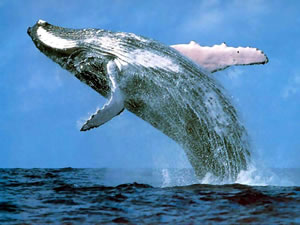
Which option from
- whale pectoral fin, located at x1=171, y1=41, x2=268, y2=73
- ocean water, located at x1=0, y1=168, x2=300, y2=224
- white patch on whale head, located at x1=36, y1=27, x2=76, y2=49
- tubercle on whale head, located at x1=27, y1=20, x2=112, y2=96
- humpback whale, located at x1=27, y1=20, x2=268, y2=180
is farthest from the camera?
whale pectoral fin, located at x1=171, y1=41, x2=268, y2=73

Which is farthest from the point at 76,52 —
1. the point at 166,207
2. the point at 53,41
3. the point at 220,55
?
the point at 166,207

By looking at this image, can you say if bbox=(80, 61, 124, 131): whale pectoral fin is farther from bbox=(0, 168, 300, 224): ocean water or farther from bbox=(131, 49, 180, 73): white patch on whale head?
bbox=(0, 168, 300, 224): ocean water

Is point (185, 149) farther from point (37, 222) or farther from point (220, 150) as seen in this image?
point (37, 222)

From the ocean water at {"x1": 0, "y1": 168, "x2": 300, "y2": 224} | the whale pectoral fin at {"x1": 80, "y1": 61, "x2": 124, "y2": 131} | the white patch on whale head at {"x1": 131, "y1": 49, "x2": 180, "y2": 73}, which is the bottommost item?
the ocean water at {"x1": 0, "y1": 168, "x2": 300, "y2": 224}

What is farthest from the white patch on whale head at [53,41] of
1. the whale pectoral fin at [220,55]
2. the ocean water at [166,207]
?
the ocean water at [166,207]

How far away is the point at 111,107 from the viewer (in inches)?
375

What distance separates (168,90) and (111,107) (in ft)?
5.27

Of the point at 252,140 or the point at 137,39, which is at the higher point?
the point at 137,39

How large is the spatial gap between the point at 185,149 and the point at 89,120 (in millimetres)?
2956

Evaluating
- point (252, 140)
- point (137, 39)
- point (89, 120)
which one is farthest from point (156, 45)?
point (252, 140)

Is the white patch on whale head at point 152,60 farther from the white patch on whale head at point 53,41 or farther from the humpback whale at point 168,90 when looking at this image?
the white patch on whale head at point 53,41

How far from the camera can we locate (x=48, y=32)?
11.5 m

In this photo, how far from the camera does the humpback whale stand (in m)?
10.2

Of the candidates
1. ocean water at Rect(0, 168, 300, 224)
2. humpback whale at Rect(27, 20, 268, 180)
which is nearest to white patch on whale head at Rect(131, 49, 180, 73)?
humpback whale at Rect(27, 20, 268, 180)
